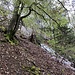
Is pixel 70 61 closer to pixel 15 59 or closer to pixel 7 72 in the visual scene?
pixel 15 59

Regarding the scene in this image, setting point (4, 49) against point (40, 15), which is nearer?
point (4, 49)

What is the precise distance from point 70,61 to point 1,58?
481 inches

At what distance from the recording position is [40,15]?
1014 centimetres

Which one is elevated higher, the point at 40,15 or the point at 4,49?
the point at 40,15

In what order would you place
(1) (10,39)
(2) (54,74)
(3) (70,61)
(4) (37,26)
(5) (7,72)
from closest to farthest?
(5) (7,72)
(2) (54,74)
(1) (10,39)
(4) (37,26)
(3) (70,61)

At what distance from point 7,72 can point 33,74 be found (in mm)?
1397

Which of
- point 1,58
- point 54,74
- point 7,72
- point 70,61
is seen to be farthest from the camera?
point 70,61

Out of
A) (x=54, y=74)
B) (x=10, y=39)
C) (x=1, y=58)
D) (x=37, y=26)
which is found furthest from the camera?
(x=37, y=26)

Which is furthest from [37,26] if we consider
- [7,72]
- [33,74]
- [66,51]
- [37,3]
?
[7,72]

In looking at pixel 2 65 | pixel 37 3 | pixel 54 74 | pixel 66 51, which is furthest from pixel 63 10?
pixel 66 51

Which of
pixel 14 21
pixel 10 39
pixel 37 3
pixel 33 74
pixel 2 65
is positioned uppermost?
pixel 37 3

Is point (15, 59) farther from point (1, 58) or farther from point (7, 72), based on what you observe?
point (7, 72)

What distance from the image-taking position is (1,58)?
320 inches

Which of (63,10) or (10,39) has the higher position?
(63,10)
